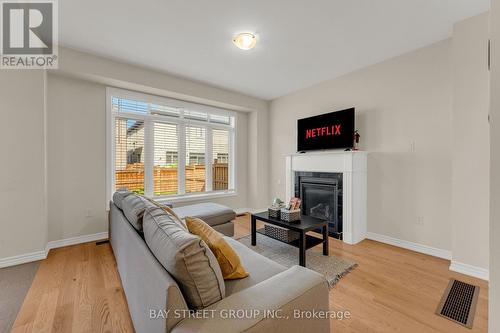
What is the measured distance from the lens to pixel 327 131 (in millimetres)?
3824

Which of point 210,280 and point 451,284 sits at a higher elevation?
point 210,280

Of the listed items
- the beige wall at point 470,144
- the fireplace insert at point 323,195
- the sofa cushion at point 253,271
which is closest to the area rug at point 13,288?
the sofa cushion at point 253,271

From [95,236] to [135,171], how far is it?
1155 millimetres

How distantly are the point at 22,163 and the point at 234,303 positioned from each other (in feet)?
10.6

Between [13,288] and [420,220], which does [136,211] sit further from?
[420,220]

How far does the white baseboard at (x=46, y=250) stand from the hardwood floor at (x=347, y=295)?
13cm

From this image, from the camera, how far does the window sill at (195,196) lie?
161 inches

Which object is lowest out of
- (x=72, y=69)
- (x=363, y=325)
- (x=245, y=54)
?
(x=363, y=325)

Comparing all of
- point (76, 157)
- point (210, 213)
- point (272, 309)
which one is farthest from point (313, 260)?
point (76, 157)

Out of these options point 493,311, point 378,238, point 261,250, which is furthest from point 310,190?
point 493,311

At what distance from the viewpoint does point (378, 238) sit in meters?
3.34

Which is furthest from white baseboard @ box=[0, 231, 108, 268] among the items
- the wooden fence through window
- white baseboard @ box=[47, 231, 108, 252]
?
the wooden fence through window

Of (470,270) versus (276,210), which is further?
(276,210)

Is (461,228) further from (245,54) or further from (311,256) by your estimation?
(245,54)
